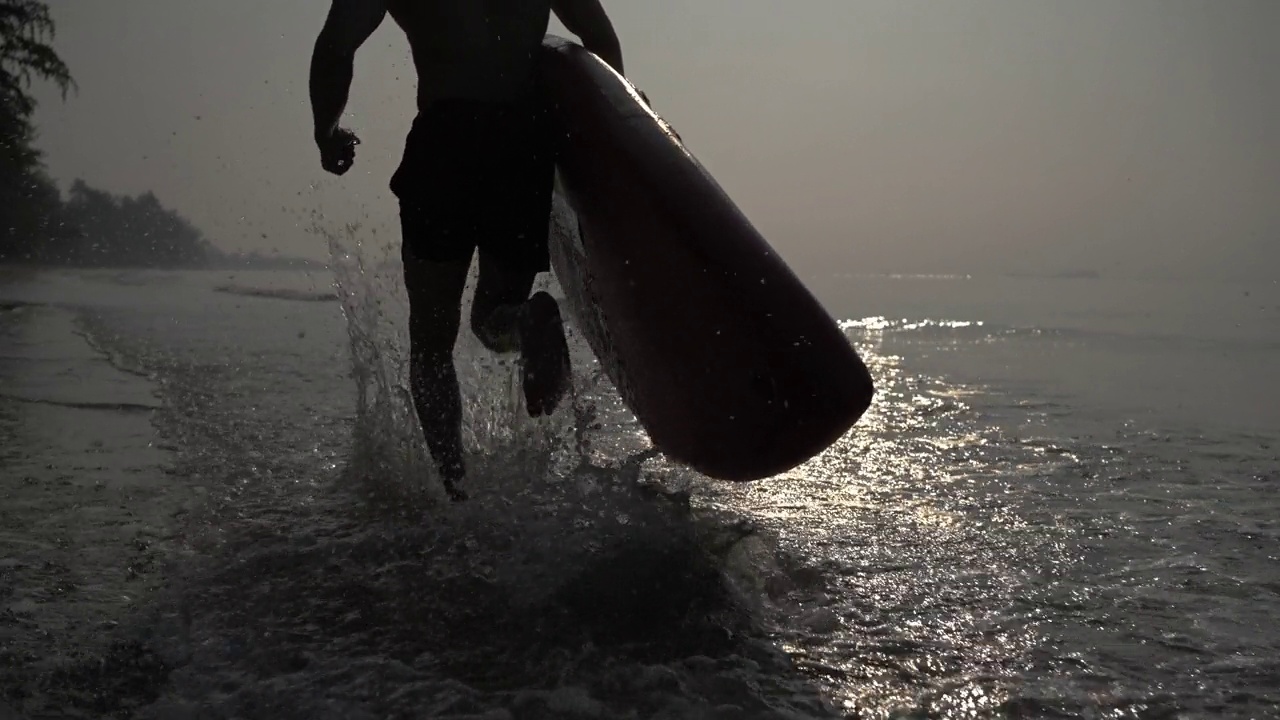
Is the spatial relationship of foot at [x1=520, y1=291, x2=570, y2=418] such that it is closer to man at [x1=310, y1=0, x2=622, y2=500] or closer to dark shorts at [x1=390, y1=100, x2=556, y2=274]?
man at [x1=310, y1=0, x2=622, y2=500]

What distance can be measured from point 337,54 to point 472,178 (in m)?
0.48

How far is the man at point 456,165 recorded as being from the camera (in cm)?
253

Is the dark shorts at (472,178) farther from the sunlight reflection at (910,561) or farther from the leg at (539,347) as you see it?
the sunlight reflection at (910,561)

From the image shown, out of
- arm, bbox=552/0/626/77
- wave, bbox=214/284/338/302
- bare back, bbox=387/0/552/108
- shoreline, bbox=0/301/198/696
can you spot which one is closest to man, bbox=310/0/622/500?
bare back, bbox=387/0/552/108

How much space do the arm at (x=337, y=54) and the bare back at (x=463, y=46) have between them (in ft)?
0.29

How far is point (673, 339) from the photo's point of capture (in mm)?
2146

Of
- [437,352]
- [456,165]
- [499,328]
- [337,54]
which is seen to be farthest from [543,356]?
[337,54]

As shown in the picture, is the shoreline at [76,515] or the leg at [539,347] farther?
the leg at [539,347]

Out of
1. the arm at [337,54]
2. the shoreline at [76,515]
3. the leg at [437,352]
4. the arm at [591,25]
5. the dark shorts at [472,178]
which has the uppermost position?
the arm at [591,25]

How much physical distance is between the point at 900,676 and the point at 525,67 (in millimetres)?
1900

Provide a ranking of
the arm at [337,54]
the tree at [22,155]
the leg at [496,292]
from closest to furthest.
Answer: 1. the arm at [337,54]
2. the leg at [496,292]
3. the tree at [22,155]

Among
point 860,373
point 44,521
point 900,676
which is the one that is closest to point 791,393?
point 860,373

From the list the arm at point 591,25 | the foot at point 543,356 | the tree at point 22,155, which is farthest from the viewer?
the tree at point 22,155

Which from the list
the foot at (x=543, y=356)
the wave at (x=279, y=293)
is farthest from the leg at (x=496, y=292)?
the wave at (x=279, y=293)
